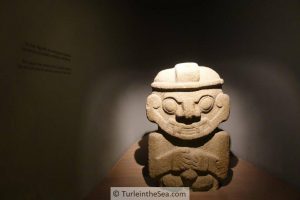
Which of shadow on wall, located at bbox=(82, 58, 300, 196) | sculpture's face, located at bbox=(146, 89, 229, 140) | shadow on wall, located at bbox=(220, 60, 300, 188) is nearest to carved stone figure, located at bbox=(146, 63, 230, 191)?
sculpture's face, located at bbox=(146, 89, 229, 140)

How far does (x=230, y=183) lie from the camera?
124 inches

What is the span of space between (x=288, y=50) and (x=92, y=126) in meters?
2.10

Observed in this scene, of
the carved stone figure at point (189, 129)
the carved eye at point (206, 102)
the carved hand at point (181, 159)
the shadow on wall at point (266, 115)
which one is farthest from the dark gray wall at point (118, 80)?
the carved eye at point (206, 102)

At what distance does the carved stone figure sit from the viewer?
2.75 m

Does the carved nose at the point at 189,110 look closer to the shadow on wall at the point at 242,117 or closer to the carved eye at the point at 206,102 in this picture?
the carved eye at the point at 206,102

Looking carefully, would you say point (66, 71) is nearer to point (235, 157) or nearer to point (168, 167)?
point (168, 167)

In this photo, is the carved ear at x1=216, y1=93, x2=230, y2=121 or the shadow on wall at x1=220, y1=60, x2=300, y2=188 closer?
the carved ear at x1=216, y1=93, x2=230, y2=121

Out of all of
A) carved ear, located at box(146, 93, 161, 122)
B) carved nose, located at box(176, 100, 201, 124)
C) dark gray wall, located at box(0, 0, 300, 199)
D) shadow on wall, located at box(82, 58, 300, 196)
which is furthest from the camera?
shadow on wall, located at box(82, 58, 300, 196)

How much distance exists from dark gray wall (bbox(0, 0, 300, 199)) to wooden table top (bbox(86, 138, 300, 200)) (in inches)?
4.3

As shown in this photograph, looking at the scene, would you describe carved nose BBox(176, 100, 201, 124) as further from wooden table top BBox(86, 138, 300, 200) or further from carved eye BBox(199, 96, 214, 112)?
wooden table top BBox(86, 138, 300, 200)

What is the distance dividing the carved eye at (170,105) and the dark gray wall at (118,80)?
68 centimetres

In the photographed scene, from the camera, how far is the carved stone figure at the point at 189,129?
9.02 ft

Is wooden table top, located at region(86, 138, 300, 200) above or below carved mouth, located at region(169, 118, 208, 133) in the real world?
below

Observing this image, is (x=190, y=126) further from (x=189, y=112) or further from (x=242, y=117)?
(x=242, y=117)
